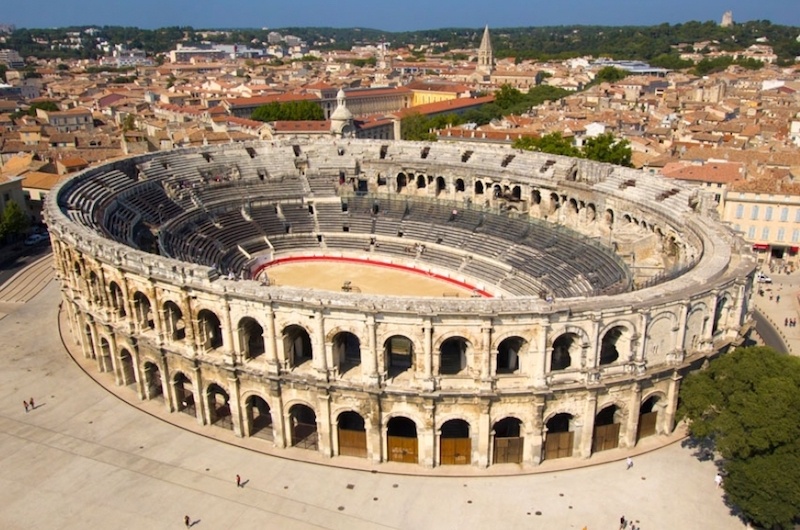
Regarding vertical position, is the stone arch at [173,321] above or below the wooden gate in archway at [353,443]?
above

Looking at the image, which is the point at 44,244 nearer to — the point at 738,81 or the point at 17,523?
the point at 17,523

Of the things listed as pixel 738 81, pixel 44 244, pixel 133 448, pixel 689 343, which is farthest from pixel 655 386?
pixel 738 81

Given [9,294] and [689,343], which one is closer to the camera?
[689,343]

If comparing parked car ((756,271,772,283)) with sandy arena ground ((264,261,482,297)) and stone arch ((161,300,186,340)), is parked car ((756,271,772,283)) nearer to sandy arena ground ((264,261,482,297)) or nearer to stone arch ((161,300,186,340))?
sandy arena ground ((264,261,482,297))

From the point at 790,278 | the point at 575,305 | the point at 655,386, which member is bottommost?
the point at 790,278

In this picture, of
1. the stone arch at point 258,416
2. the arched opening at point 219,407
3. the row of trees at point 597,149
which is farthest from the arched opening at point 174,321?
the row of trees at point 597,149

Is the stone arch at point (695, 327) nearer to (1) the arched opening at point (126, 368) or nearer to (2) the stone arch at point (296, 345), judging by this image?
(2) the stone arch at point (296, 345)

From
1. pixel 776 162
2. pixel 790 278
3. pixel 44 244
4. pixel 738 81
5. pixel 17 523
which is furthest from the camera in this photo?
pixel 738 81

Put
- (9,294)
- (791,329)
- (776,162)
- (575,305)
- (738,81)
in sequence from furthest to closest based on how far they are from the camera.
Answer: (738,81), (776,162), (9,294), (791,329), (575,305)
